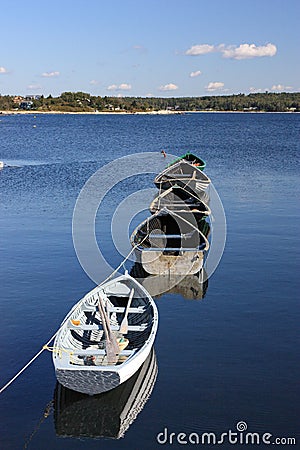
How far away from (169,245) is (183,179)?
948 cm

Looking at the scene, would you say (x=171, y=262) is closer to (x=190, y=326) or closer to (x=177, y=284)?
(x=177, y=284)

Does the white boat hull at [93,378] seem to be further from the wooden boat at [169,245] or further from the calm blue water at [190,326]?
the wooden boat at [169,245]

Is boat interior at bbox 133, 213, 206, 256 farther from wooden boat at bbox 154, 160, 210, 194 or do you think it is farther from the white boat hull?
the white boat hull

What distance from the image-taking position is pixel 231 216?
2845 centimetres

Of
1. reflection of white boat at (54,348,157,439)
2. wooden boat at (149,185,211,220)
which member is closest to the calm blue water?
reflection of white boat at (54,348,157,439)

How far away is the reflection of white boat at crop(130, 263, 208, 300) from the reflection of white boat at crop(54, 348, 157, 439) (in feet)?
18.5

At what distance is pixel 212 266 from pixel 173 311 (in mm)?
4223

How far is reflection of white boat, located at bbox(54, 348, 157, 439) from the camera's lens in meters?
11.7

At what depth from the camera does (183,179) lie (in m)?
30.1

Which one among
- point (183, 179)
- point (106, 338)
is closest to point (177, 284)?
point (106, 338)

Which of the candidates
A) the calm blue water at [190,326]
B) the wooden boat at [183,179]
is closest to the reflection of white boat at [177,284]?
the calm blue water at [190,326]

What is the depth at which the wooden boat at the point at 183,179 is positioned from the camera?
1167 inches

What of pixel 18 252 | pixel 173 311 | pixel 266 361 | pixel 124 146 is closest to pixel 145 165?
pixel 124 146

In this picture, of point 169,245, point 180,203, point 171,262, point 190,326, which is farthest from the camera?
point 180,203
